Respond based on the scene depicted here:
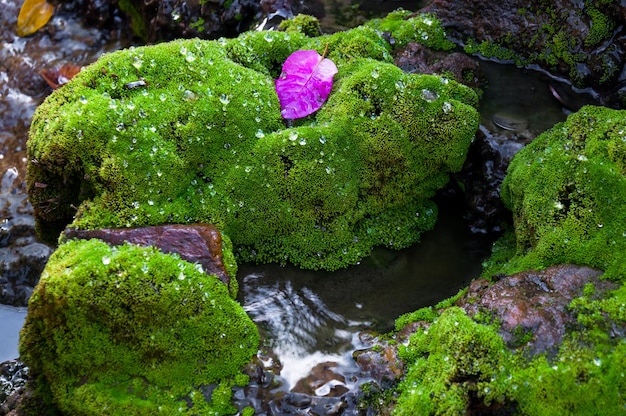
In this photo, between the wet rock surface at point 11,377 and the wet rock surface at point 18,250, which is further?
the wet rock surface at point 18,250

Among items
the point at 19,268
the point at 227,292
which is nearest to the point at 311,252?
the point at 227,292

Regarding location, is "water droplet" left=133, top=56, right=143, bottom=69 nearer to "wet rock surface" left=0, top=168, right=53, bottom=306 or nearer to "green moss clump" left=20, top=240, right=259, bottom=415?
"green moss clump" left=20, top=240, right=259, bottom=415

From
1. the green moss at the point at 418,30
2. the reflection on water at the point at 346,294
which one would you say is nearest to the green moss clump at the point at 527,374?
the reflection on water at the point at 346,294

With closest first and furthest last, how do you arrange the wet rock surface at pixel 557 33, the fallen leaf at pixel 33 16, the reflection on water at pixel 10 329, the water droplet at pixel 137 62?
1. the water droplet at pixel 137 62
2. the reflection on water at pixel 10 329
3. the wet rock surface at pixel 557 33
4. the fallen leaf at pixel 33 16

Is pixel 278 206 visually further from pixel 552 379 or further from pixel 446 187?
pixel 552 379

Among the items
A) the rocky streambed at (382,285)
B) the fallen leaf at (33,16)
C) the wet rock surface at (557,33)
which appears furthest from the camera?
the fallen leaf at (33,16)

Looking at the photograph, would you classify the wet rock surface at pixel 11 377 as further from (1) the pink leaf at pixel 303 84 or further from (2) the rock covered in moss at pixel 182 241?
(1) the pink leaf at pixel 303 84
